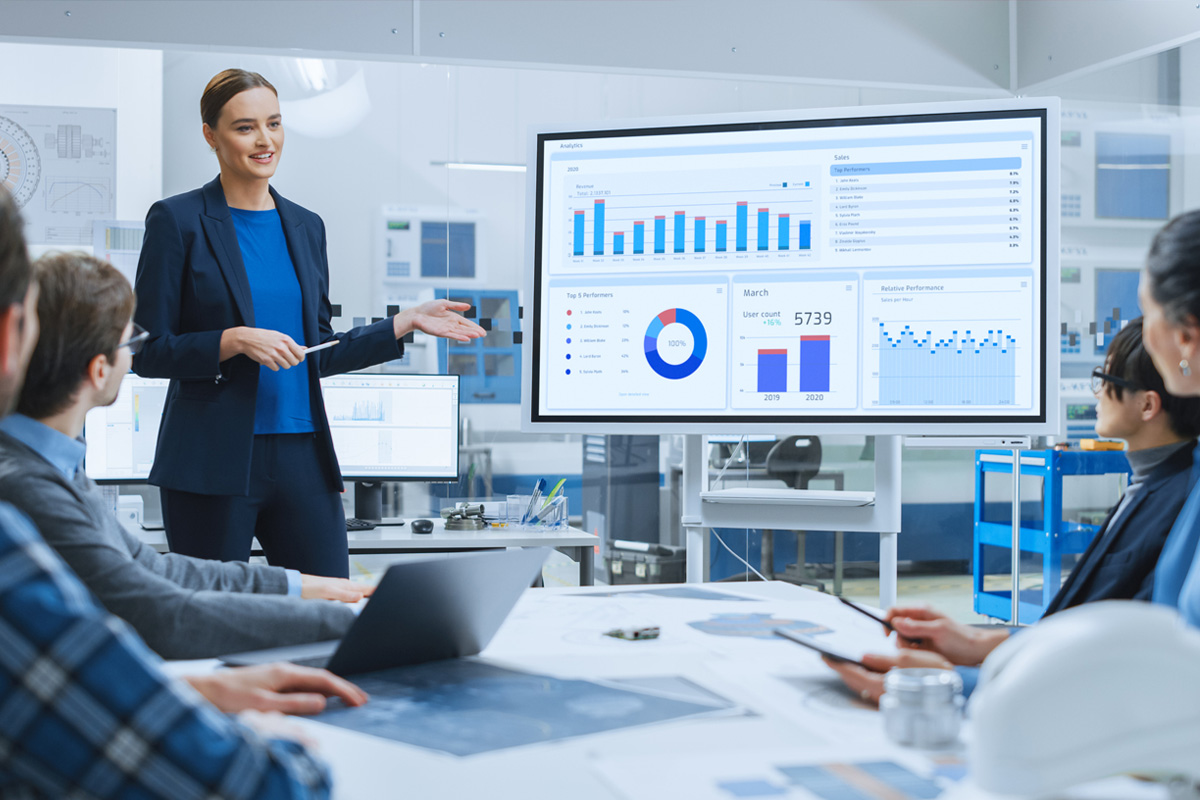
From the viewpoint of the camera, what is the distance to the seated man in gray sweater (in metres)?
1.08

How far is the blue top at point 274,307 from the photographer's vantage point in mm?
2100

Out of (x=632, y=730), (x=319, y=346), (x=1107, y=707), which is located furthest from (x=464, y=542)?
(x=1107, y=707)

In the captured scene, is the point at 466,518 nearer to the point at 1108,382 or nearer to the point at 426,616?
the point at 1108,382

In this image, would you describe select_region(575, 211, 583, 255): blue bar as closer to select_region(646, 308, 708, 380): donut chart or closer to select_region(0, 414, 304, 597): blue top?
select_region(646, 308, 708, 380): donut chart

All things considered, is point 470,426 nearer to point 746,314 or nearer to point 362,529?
point 362,529

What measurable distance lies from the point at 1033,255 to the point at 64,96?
140 inches

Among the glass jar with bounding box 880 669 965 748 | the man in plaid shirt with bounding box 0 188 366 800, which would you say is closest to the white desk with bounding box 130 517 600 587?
the glass jar with bounding box 880 669 965 748

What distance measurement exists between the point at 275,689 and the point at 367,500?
2.51 m

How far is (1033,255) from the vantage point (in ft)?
6.66

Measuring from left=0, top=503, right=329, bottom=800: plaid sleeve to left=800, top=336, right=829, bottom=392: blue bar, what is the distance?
165 centimetres

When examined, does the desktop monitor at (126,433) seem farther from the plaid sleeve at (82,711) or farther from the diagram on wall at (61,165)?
the plaid sleeve at (82,711)

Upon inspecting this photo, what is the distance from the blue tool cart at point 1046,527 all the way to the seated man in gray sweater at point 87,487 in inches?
146

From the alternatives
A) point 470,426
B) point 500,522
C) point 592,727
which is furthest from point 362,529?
point 592,727

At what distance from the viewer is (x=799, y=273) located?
2100 millimetres
